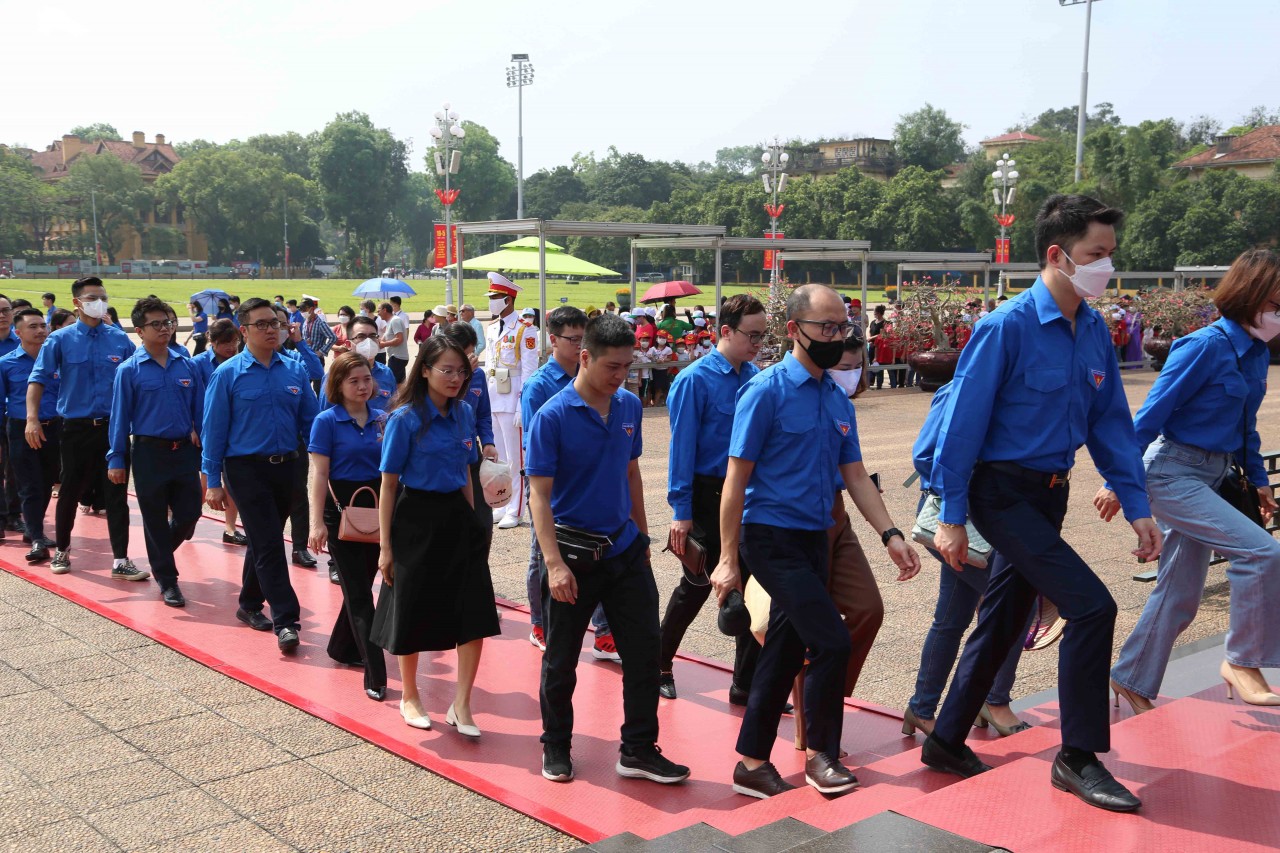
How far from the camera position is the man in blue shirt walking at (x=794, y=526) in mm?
3939

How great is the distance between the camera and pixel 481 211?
393 ft

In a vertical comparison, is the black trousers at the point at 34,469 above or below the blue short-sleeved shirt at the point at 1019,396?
below

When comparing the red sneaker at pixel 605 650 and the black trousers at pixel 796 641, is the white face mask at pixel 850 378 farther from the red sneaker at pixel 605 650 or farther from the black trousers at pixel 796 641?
the red sneaker at pixel 605 650

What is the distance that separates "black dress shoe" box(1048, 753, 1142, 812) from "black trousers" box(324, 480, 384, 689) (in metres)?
3.14

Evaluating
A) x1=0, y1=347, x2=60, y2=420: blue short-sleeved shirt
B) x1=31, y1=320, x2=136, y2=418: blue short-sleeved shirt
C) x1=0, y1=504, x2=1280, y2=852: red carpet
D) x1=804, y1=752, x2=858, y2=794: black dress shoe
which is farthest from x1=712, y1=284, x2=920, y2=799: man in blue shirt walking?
x1=0, y1=347, x2=60, y2=420: blue short-sleeved shirt

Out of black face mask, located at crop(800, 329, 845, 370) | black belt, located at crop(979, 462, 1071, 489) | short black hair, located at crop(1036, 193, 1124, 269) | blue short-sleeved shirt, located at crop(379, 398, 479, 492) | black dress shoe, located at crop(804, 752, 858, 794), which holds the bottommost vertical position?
black dress shoe, located at crop(804, 752, 858, 794)

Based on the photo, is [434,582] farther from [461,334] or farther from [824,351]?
[824,351]

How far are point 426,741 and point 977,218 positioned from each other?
64.7 metres

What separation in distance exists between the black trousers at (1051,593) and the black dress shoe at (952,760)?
329 mm

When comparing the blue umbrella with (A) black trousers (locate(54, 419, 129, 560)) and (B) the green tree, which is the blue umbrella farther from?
(B) the green tree

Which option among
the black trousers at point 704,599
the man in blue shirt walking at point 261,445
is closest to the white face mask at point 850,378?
the black trousers at point 704,599

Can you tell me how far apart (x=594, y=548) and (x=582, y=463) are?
324 millimetres

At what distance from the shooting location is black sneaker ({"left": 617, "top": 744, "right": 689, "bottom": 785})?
4.32 m

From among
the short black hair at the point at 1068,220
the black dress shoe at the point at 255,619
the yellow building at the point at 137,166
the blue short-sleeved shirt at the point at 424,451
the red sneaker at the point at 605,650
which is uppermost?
the yellow building at the point at 137,166
